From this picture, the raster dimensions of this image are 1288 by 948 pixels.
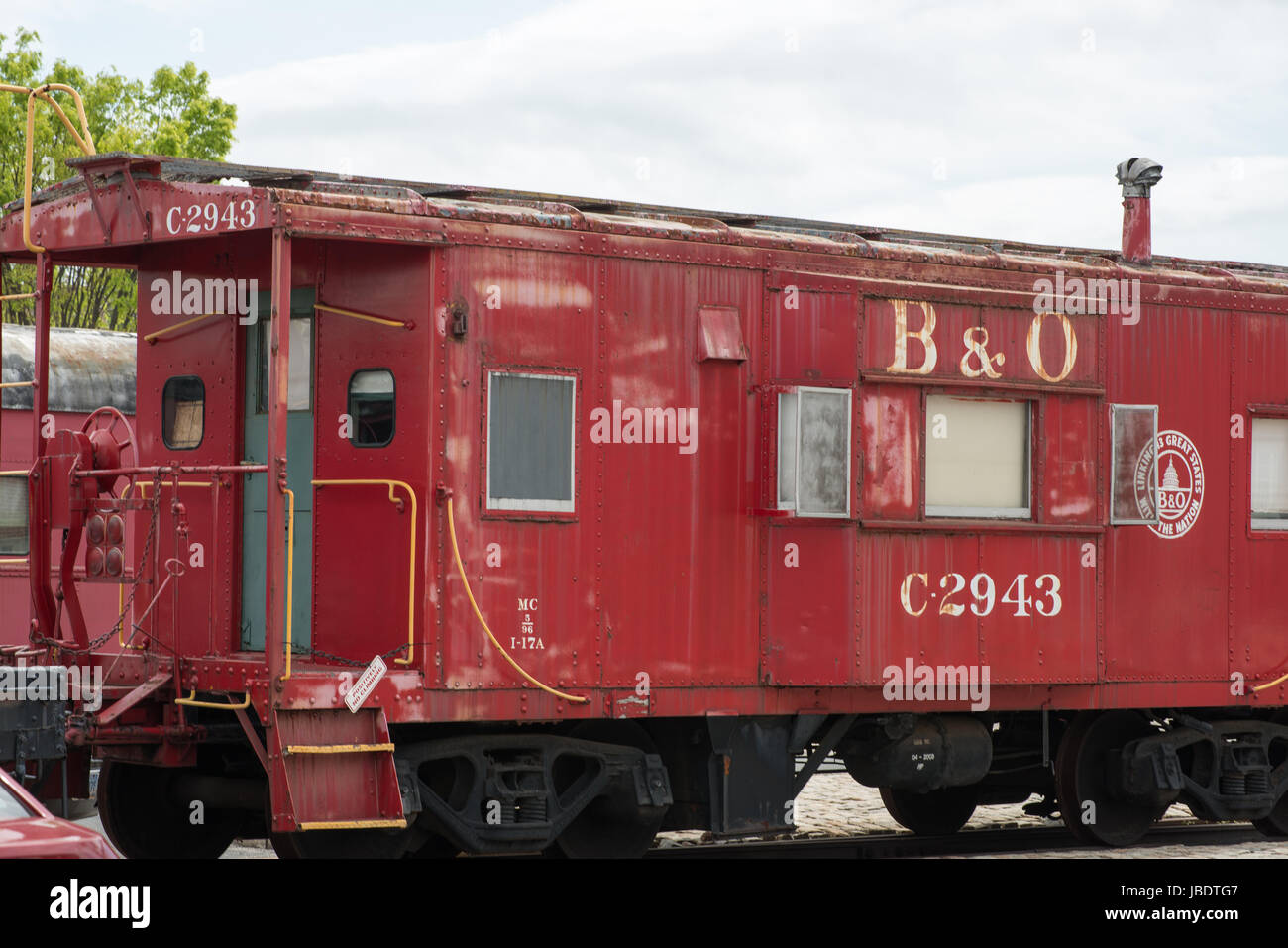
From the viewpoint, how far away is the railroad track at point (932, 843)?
11.8 m

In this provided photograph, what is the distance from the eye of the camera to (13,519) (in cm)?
1580

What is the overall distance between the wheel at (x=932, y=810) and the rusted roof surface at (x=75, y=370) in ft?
27.3

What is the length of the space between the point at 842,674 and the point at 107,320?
26.0m

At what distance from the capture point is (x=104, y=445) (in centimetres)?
1034

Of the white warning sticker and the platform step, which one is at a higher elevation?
the white warning sticker

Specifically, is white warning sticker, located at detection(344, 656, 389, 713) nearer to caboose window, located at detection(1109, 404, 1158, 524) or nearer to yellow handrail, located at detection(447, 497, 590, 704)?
yellow handrail, located at detection(447, 497, 590, 704)

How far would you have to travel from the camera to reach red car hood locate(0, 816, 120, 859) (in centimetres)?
652

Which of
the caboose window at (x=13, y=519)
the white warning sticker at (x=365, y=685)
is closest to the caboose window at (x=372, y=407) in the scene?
the white warning sticker at (x=365, y=685)

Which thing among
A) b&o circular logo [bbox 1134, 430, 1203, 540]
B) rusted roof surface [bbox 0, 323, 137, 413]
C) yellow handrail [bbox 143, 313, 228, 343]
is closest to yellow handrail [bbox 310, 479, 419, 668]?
yellow handrail [bbox 143, 313, 228, 343]

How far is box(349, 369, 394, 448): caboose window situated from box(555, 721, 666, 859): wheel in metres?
2.11

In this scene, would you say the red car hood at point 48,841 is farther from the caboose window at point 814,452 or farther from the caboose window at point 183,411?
the caboose window at point 814,452

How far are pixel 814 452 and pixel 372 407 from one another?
2.70 m
